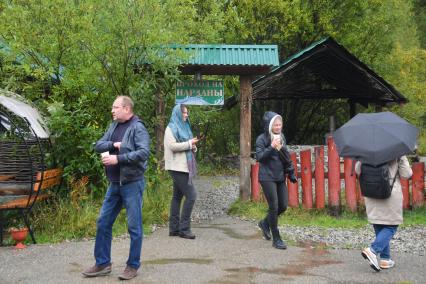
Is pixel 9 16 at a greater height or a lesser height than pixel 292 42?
lesser

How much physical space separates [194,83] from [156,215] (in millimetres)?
2629

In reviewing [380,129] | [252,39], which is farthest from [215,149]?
[380,129]

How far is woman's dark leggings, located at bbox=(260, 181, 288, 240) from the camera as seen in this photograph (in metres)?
6.93

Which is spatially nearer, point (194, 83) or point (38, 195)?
point (38, 195)

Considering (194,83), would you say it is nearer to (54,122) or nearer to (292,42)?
(54,122)

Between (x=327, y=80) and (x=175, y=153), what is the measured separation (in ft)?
33.6

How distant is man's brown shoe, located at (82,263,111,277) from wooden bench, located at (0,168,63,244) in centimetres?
178

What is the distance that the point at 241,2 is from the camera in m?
19.2

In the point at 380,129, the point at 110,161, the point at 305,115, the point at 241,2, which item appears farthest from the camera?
the point at 305,115

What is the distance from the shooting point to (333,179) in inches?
368

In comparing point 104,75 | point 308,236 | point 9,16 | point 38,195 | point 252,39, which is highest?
point 252,39

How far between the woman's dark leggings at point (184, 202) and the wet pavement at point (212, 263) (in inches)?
7.7

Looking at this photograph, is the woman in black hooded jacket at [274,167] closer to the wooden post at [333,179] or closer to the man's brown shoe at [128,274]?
the man's brown shoe at [128,274]

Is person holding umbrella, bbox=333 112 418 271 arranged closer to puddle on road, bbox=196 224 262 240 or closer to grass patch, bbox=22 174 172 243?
puddle on road, bbox=196 224 262 240
